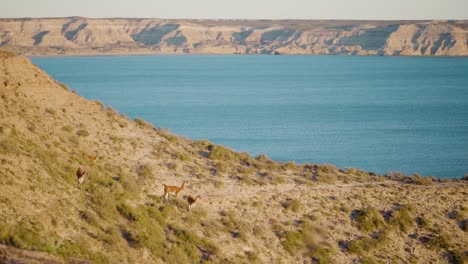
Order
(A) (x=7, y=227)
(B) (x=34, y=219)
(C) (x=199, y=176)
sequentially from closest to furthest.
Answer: (A) (x=7, y=227), (B) (x=34, y=219), (C) (x=199, y=176)

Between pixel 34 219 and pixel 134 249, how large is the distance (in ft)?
10.3

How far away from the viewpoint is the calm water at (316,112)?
198ft

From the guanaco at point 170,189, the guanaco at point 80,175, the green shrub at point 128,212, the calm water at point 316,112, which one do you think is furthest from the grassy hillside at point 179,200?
the calm water at point 316,112

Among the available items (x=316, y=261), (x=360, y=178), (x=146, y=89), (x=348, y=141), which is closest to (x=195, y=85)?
(x=146, y=89)

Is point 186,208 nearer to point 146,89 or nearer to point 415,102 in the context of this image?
point 415,102

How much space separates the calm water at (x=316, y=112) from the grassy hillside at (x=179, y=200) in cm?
2367

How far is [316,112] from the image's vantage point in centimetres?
9600

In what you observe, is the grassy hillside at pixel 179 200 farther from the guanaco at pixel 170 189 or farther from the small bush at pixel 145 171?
the guanaco at pixel 170 189

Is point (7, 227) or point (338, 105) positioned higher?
point (338, 105)

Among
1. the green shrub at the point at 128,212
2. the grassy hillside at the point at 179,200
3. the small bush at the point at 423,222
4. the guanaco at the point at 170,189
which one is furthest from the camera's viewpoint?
the small bush at the point at 423,222

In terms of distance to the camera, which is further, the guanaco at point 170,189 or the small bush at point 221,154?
the small bush at point 221,154

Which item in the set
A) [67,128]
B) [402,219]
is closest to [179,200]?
[67,128]

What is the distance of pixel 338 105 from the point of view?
347 ft

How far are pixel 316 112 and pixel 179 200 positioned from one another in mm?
73402
